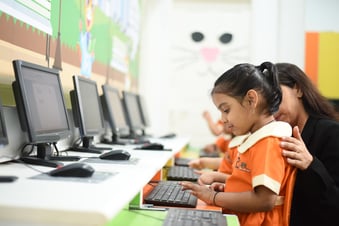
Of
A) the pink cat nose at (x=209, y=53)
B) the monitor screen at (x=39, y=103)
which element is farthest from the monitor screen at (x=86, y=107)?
the pink cat nose at (x=209, y=53)

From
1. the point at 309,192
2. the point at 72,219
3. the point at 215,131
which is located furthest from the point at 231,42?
the point at 72,219

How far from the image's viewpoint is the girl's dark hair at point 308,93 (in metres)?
1.69

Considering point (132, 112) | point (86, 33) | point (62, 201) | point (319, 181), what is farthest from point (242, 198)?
point (132, 112)

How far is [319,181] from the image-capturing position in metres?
1.47

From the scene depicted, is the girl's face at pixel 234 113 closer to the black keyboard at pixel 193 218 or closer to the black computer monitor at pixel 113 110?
the black keyboard at pixel 193 218

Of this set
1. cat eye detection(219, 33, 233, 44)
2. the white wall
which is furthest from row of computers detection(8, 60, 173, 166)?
cat eye detection(219, 33, 233, 44)

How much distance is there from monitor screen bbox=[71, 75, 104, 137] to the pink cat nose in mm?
2744

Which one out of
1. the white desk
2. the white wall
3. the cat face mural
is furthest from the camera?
the cat face mural

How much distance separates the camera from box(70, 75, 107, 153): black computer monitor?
1866 mm

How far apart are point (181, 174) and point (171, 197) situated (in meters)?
0.62

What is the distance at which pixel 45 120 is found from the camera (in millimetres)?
1473

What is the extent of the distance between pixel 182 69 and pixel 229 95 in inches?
133

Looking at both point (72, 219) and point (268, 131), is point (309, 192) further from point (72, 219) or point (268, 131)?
point (72, 219)

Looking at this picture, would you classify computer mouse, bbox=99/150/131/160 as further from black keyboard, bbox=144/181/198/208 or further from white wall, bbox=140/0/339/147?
white wall, bbox=140/0/339/147
